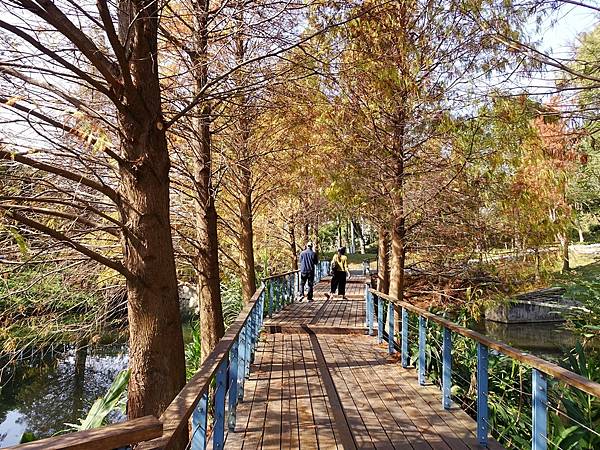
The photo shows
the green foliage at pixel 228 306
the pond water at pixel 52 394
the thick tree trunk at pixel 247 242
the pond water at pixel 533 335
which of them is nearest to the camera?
the thick tree trunk at pixel 247 242

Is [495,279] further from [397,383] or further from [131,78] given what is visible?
[131,78]

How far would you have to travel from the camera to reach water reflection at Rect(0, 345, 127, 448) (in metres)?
13.8

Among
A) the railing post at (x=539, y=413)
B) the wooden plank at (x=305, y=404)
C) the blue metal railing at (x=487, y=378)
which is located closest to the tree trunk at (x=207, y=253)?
the wooden plank at (x=305, y=404)

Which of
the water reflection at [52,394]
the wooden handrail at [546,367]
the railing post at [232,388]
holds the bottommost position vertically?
the water reflection at [52,394]

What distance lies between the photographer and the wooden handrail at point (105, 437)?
1.35 meters

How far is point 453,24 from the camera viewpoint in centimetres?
567

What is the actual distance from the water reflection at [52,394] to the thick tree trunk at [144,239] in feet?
32.9

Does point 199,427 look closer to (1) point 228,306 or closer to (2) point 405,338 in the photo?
(2) point 405,338

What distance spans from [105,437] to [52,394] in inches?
680

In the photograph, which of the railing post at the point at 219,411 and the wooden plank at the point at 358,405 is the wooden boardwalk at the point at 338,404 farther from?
the railing post at the point at 219,411

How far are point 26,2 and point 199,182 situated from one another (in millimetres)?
4691

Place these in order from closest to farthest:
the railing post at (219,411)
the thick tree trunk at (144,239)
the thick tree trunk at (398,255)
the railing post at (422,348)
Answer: the railing post at (219,411)
the thick tree trunk at (144,239)
the railing post at (422,348)
the thick tree trunk at (398,255)

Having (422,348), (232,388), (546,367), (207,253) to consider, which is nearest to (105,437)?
(546,367)

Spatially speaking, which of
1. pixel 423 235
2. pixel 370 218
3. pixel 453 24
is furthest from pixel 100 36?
pixel 423 235
